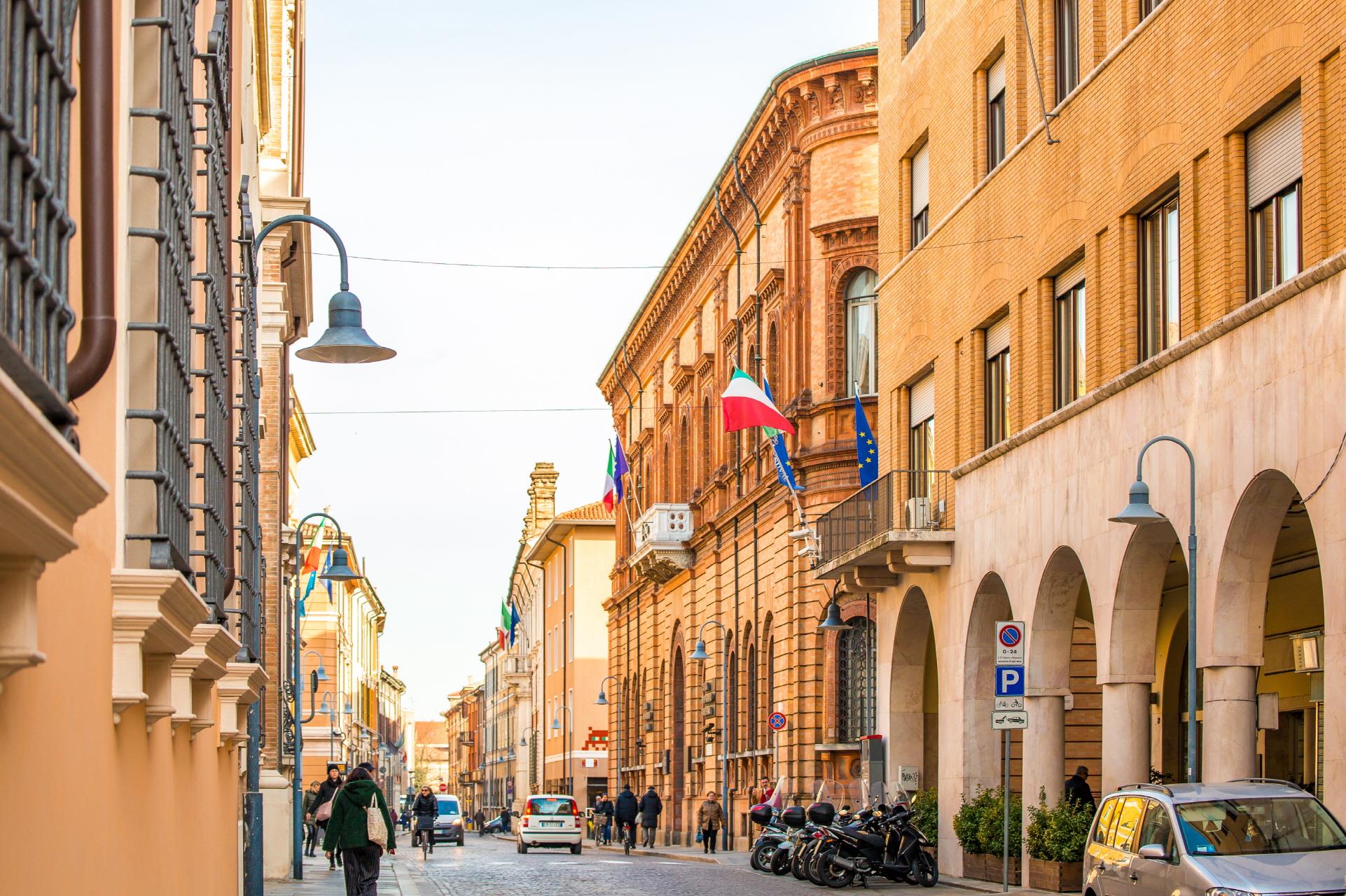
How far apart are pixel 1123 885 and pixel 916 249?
18564 mm

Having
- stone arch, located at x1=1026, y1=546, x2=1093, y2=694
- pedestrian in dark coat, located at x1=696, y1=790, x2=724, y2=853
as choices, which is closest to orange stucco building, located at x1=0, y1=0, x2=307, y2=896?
stone arch, located at x1=1026, y1=546, x2=1093, y2=694

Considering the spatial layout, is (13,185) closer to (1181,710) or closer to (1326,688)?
(1326,688)

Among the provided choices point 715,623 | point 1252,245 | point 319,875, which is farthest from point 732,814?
point 1252,245

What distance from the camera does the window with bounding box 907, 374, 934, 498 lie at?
32.5 meters

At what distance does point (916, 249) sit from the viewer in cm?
3278

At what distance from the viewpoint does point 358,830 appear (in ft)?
63.7

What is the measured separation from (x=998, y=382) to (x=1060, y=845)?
7.52 metres

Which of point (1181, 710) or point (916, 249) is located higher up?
point (916, 249)

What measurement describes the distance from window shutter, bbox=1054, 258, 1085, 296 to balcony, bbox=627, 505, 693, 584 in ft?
105

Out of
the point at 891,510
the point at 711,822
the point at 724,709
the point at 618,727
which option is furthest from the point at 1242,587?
the point at 618,727

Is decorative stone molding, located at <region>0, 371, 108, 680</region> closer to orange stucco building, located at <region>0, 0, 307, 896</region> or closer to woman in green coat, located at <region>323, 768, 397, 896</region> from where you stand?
orange stucco building, located at <region>0, 0, 307, 896</region>

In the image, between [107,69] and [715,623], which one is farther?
[715,623]

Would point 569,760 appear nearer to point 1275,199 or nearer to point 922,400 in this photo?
point 922,400

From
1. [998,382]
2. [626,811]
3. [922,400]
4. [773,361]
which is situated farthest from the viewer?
[626,811]
